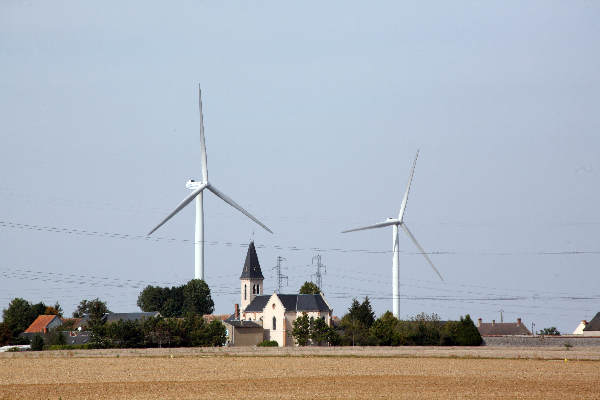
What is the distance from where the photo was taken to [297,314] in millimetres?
169000

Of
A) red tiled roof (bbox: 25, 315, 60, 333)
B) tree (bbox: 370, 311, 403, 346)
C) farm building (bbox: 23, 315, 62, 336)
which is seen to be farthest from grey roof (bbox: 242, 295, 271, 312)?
tree (bbox: 370, 311, 403, 346)

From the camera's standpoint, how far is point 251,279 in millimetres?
192125

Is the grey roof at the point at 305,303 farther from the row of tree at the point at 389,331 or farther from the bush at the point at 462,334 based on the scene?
the bush at the point at 462,334

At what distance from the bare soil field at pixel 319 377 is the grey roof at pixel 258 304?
82.1 m

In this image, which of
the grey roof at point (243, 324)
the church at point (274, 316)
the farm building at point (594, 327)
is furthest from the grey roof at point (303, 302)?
the farm building at point (594, 327)

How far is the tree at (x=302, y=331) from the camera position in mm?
150500

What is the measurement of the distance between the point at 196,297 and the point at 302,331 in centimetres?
3940

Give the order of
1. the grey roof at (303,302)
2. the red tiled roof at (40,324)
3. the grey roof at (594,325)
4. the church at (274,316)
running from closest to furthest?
the church at (274,316) < the grey roof at (303,302) < the grey roof at (594,325) < the red tiled roof at (40,324)

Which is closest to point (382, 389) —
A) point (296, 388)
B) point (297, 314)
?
point (296, 388)

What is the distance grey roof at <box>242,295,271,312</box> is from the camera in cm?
17588

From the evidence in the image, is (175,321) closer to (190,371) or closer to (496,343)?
(496,343)

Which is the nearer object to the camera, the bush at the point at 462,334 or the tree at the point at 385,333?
the bush at the point at 462,334

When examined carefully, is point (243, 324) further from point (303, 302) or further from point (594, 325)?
point (594, 325)

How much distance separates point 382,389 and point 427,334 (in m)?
80.1
